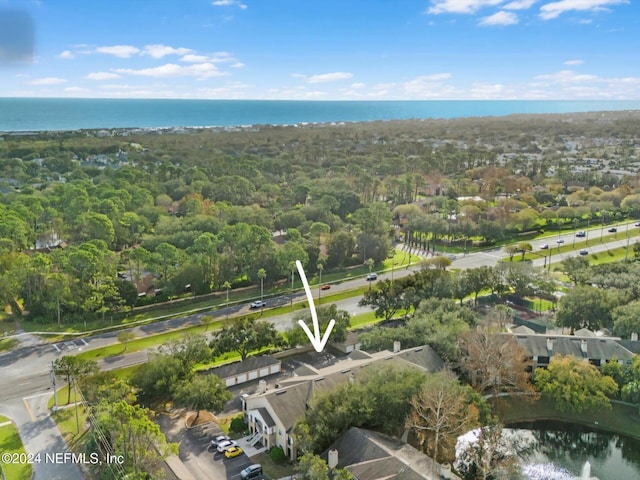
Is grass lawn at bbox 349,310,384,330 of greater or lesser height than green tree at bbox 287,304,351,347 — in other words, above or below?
below

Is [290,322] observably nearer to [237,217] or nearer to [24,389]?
[24,389]

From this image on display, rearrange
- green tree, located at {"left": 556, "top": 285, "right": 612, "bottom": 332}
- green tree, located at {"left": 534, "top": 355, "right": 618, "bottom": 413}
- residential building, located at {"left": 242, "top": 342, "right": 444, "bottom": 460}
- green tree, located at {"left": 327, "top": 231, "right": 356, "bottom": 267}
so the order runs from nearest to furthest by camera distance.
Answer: residential building, located at {"left": 242, "top": 342, "right": 444, "bottom": 460} → green tree, located at {"left": 534, "top": 355, "right": 618, "bottom": 413} → green tree, located at {"left": 556, "top": 285, "right": 612, "bottom": 332} → green tree, located at {"left": 327, "top": 231, "right": 356, "bottom": 267}

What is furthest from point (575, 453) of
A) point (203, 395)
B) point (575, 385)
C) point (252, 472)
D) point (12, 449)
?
point (12, 449)

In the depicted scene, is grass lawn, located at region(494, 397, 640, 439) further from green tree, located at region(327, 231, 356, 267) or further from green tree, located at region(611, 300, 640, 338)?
green tree, located at region(327, 231, 356, 267)

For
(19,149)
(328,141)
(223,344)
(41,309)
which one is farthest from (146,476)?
(328,141)

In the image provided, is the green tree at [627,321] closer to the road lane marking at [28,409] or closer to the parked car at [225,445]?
the parked car at [225,445]

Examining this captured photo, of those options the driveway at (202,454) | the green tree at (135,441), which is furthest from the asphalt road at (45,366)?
the driveway at (202,454)

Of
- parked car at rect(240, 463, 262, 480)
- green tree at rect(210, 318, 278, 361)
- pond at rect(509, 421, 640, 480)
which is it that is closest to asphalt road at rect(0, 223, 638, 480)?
green tree at rect(210, 318, 278, 361)

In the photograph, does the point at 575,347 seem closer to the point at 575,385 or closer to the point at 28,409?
the point at 575,385
